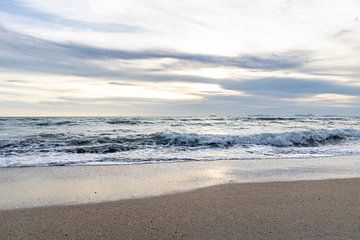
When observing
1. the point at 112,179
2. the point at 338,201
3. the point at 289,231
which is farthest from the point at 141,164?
the point at 289,231

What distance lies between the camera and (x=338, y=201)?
588 centimetres

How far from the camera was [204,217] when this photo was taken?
5.00m

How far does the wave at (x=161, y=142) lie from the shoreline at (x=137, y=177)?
429 cm

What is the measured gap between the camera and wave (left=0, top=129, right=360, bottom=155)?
13773 mm

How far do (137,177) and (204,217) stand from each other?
340 cm

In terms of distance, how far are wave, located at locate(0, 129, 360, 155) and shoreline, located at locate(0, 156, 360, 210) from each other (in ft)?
14.1

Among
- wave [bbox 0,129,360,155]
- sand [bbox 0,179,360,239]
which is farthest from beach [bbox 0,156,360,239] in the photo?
wave [bbox 0,129,360,155]

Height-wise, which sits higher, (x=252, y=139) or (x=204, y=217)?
(x=252, y=139)

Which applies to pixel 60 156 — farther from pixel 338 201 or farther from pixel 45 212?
pixel 338 201

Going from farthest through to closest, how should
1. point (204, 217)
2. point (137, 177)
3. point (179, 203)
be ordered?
point (137, 177), point (179, 203), point (204, 217)

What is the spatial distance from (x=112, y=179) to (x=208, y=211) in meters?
3.13

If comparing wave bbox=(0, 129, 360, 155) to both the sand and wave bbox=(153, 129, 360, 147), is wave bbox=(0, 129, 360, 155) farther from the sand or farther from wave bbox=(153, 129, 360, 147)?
the sand

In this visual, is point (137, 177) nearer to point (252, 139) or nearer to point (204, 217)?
point (204, 217)

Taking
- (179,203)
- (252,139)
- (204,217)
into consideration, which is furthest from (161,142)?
(204,217)
